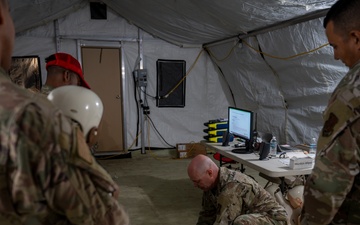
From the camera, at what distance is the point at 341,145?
2.94 ft

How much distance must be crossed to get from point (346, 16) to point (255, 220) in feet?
4.34

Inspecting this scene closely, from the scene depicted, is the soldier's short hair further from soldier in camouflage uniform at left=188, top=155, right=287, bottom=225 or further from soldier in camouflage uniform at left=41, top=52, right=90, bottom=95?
soldier in camouflage uniform at left=41, top=52, right=90, bottom=95

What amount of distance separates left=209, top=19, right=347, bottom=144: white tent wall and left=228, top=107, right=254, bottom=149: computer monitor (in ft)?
3.32

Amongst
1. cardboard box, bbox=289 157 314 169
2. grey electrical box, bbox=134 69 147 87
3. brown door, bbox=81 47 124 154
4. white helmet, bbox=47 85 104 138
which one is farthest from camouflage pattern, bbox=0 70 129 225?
grey electrical box, bbox=134 69 147 87

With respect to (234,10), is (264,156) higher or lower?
lower

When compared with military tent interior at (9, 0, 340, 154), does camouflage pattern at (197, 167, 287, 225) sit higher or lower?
lower

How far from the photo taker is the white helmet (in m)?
0.81

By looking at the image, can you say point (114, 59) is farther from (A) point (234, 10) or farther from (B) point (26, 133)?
(B) point (26, 133)

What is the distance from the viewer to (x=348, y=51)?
3.21ft

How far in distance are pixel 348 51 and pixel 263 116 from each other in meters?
3.58

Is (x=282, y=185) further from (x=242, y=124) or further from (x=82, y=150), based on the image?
(x=82, y=150)

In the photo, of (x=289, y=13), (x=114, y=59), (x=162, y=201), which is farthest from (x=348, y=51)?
(x=114, y=59)

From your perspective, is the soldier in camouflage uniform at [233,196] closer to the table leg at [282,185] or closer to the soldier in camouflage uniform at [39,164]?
the table leg at [282,185]

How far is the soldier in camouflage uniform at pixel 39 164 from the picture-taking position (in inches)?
23.5
